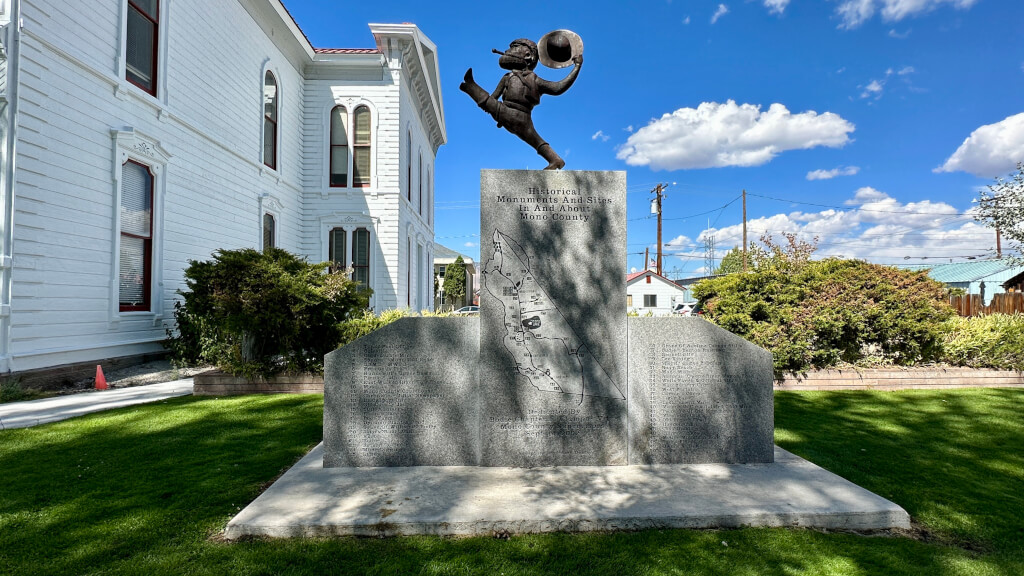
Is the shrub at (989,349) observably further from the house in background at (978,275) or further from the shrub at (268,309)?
the house in background at (978,275)

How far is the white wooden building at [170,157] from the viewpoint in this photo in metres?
7.67

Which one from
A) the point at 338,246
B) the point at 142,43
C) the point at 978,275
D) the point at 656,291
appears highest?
the point at 142,43

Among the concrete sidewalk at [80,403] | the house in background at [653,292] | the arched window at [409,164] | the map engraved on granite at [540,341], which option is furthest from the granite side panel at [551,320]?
the house in background at [653,292]

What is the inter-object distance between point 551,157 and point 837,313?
6757mm

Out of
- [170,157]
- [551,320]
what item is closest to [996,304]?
[551,320]

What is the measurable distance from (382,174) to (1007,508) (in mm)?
17333

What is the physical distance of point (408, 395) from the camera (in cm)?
432

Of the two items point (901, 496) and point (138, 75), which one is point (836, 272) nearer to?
point (901, 496)

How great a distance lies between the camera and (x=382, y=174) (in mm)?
17422

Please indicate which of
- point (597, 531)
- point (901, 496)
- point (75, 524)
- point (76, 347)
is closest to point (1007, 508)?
point (901, 496)

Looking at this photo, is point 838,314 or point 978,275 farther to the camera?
point 978,275

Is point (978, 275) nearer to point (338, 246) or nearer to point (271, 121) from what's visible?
point (338, 246)

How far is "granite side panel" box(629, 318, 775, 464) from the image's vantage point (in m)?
4.39

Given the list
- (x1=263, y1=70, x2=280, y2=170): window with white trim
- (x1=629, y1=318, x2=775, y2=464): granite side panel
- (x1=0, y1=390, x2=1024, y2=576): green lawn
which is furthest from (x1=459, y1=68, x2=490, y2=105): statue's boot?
(x1=263, y1=70, x2=280, y2=170): window with white trim
